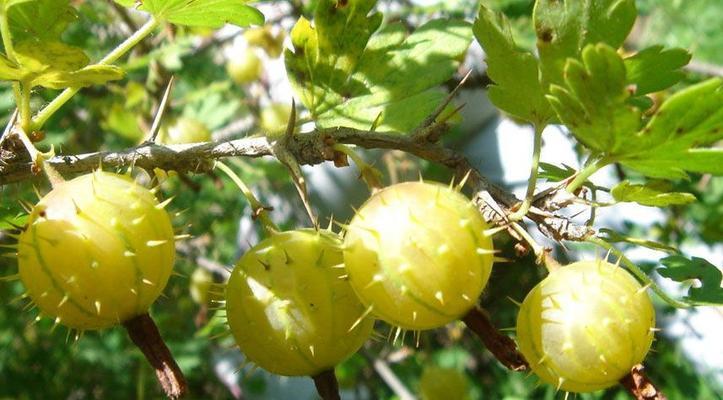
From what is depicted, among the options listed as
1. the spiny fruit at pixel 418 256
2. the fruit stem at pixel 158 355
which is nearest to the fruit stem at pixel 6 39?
the fruit stem at pixel 158 355

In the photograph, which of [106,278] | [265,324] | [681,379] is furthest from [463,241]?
[681,379]

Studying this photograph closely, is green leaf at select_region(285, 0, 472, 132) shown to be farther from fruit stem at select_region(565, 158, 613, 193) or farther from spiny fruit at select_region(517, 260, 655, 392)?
spiny fruit at select_region(517, 260, 655, 392)

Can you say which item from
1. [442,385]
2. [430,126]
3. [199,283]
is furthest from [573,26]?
[199,283]

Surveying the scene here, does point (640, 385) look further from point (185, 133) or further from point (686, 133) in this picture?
point (185, 133)

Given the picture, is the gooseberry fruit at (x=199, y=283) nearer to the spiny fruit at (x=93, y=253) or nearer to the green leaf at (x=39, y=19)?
the green leaf at (x=39, y=19)

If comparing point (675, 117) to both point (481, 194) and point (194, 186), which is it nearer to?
point (481, 194)

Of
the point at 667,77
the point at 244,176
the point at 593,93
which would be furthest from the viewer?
the point at 244,176

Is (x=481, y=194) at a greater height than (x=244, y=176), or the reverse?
(x=481, y=194)

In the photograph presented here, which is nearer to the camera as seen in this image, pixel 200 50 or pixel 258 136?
pixel 258 136
